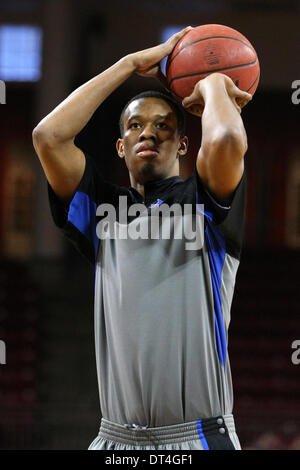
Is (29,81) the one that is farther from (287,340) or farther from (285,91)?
(287,340)

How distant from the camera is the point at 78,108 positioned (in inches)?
99.6

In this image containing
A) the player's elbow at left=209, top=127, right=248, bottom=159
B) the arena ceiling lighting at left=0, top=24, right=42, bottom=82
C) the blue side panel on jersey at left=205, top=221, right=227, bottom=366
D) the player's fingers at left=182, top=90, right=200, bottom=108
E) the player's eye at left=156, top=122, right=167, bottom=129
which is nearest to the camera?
the player's elbow at left=209, top=127, right=248, bottom=159

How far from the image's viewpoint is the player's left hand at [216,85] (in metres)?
2.45

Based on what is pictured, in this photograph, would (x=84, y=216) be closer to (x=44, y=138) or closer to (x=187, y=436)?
(x=44, y=138)

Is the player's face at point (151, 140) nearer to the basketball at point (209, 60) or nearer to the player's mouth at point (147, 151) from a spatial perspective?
the player's mouth at point (147, 151)

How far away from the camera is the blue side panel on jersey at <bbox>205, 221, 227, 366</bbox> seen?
2393 mm

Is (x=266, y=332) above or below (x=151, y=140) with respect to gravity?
below

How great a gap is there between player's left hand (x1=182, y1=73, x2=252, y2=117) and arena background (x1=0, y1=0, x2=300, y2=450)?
16.1ft

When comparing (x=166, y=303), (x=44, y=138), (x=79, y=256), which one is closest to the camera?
(x=166, y=303)

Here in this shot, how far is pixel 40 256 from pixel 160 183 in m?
7.95

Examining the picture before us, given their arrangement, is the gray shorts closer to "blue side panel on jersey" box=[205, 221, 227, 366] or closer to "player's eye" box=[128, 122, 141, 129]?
"blue side panel on jersey" box=[205, 221, 227, 366]

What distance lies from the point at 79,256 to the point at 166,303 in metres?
8.41

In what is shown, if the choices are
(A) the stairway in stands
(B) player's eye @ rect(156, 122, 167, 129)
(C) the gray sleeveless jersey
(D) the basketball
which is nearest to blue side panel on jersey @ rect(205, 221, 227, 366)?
(C) the gray sleeveless jersey

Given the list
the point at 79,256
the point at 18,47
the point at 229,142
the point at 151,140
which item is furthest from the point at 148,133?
the point at 18,47
